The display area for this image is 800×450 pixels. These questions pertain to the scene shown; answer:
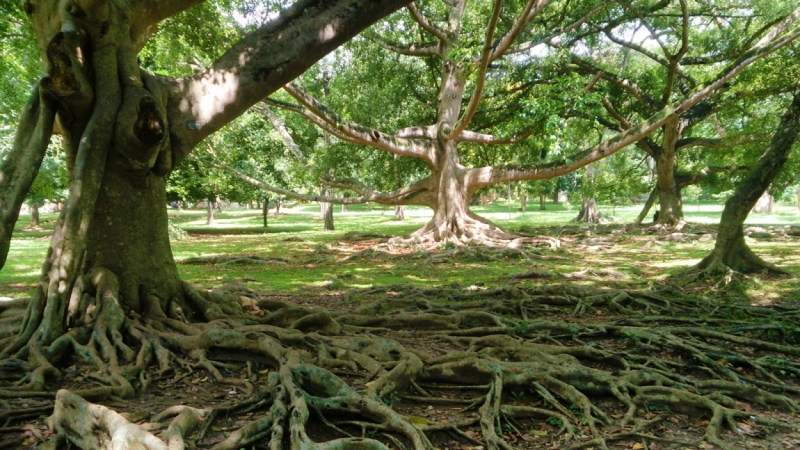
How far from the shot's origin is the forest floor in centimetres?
367

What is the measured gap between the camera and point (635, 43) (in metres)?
18.7

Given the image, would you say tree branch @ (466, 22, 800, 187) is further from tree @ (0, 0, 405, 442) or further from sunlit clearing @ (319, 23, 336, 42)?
sunlit clearing @ (319, 23, 336, 42)

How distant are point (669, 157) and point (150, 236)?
1873 centimetres

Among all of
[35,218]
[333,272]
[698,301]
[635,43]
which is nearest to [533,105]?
[698,301]

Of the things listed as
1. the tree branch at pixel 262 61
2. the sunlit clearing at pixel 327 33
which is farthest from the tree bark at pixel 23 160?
the sunlit clearing at pixel 327 33

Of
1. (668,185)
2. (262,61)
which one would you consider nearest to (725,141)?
(668,185)

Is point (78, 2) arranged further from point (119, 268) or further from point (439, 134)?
point (439, 134)

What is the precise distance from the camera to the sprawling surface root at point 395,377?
11.2ft

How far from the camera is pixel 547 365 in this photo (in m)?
4.61

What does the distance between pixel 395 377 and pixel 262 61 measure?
11.0 ft

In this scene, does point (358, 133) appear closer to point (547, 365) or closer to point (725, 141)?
point (547, 365)

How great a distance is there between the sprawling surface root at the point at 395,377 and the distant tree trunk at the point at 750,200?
283cm

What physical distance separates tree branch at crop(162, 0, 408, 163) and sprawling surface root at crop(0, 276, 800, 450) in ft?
5.77

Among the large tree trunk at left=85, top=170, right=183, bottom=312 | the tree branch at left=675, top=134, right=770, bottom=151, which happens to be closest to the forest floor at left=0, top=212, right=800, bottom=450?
the large tree trunk at left=85, top=170, right=183, bottom=312
